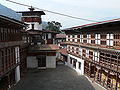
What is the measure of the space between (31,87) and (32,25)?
75.6 feet

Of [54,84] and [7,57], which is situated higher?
[7,57]

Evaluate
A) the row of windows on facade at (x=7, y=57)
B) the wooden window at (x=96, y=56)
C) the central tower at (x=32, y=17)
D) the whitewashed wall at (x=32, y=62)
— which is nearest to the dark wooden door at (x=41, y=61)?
the whitewashed wall at (x=32, y=62)

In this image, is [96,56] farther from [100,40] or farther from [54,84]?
[54,84]

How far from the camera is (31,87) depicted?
18.5 m

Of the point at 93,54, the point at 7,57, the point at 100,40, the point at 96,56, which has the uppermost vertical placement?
the point at 100,40

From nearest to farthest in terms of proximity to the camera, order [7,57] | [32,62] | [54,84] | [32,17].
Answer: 1. [7,57]
2. [54,84]
3. [32,62]
4. [32,17]

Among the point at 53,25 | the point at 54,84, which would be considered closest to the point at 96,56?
the point at 54,84

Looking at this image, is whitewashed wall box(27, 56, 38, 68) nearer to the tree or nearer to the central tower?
the central tower

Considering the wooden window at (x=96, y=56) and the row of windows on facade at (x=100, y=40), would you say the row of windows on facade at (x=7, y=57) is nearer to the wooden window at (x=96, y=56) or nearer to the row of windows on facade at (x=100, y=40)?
the wooden window at (x=96, y=56)

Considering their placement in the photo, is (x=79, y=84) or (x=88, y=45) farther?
(x=88, y=45)

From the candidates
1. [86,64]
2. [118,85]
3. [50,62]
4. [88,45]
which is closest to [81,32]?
[88,45]

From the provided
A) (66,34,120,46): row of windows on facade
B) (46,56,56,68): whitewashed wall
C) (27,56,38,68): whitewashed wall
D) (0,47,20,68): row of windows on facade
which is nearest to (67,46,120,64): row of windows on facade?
(66,34,120,46): row of windows on facade

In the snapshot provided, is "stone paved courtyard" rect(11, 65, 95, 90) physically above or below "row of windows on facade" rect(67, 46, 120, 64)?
below

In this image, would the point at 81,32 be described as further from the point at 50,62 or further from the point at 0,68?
the point at 0,68
